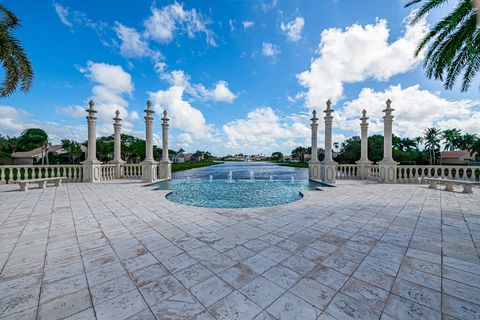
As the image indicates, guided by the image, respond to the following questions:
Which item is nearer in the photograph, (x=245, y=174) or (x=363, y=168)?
(x=363, y=168)

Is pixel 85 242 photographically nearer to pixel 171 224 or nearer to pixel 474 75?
pixel 171 224

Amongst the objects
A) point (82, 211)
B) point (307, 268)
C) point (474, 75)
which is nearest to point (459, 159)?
point (474, 75)

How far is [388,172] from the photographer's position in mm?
12578

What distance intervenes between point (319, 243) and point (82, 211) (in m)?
6.95

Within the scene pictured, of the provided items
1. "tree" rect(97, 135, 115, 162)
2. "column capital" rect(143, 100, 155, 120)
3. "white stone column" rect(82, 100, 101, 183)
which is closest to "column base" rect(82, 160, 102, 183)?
"white stone column" rect(82, 100, 101, 183)

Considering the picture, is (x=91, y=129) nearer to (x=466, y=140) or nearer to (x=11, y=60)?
(x=11, y=60)

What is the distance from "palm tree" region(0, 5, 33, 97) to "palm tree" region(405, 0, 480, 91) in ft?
50.8

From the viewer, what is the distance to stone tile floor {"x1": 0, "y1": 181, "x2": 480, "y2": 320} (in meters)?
2.12

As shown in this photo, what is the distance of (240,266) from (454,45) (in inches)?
427

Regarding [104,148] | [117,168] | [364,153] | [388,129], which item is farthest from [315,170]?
[104,148]

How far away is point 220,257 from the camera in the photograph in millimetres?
3254

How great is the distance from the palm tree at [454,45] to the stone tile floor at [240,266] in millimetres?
6197

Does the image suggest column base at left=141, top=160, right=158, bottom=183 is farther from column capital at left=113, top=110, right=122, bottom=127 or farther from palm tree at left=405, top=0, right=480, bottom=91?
palm tree at left=405, top=0, right=480, bottom=91

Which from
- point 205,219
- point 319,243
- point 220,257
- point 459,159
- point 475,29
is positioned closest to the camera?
point 220,257
